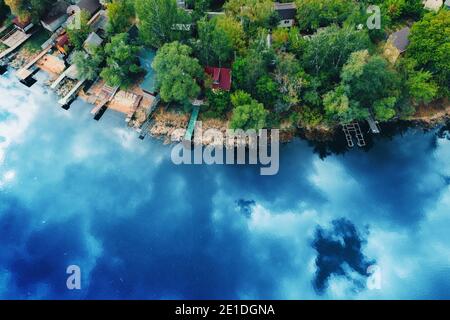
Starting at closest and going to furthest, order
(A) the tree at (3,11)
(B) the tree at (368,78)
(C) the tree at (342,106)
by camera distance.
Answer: (B) the tree at (368,78) → (C) the tree at (342,106) → (A) the tree at (3,11)

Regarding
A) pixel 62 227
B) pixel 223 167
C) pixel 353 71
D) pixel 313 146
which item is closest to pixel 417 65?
pixel 353 71

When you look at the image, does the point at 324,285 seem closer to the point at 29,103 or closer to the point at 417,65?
the point at 417,65

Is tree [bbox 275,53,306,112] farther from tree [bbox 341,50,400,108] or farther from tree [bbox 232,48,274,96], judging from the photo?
tree [bbox 341,50,400,108]

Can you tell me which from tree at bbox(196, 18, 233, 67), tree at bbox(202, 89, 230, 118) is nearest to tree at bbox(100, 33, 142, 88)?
tree at bbox(196, 18, 233, 67)

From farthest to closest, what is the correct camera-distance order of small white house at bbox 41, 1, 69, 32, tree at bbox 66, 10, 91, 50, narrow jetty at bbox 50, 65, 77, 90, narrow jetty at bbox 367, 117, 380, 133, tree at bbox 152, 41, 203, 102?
1. small white house at bbox 41, 1, 69, 32
2. narrow jetty at bbox 50, 65, 77, 90
3. tree at bbox 66, 10, 91, 50
4. narrow jetty at bbox 367, 117, 380, 133
5. tree at bbox 152, 41, 203, 102

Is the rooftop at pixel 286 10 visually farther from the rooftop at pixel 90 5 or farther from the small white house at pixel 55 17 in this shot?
the small white house at pixel 55 17

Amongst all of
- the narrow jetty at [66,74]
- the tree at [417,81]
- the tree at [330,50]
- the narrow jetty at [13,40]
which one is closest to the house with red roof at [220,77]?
the tree at [330,50]

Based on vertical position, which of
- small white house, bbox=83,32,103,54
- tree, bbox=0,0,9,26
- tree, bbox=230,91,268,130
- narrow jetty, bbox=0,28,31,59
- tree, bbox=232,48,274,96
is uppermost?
tree, bbox=0,0,9,26

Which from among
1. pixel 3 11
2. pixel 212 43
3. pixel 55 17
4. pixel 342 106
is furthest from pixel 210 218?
pixel 3 11
